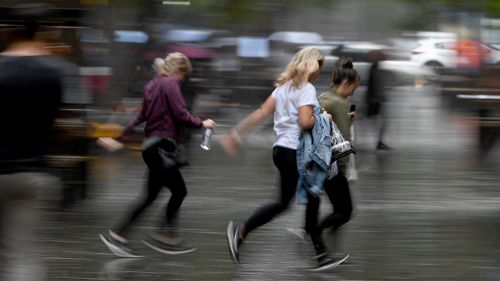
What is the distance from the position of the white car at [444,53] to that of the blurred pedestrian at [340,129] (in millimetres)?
10170

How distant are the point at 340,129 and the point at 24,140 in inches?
135

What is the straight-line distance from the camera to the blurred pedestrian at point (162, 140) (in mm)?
9320

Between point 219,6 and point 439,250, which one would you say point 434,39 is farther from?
point 439,250

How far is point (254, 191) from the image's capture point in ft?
44.6

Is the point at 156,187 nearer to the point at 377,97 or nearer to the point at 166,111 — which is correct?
the point at 166,111

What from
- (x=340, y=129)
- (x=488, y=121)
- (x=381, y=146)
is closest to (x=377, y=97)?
(x=381, y=146)

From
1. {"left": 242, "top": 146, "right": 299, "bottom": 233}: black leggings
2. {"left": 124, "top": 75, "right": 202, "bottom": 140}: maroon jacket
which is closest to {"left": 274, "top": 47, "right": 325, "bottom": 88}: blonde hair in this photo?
{"left": 242, "top": 146, "right": 299, "bottom": 233}: black leggings

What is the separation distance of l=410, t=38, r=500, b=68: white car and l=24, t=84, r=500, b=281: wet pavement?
1.95 metres

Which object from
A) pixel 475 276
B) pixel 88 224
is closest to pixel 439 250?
pixel 475 276

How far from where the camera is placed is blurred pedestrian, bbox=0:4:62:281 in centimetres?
596

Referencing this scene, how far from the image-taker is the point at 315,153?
855cm

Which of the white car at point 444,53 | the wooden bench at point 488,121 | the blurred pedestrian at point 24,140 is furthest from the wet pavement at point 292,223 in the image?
the white car at point 444,53

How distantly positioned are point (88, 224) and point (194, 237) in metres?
1.10

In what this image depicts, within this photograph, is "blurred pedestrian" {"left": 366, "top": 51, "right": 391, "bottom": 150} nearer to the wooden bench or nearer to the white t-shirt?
the wooden bench
